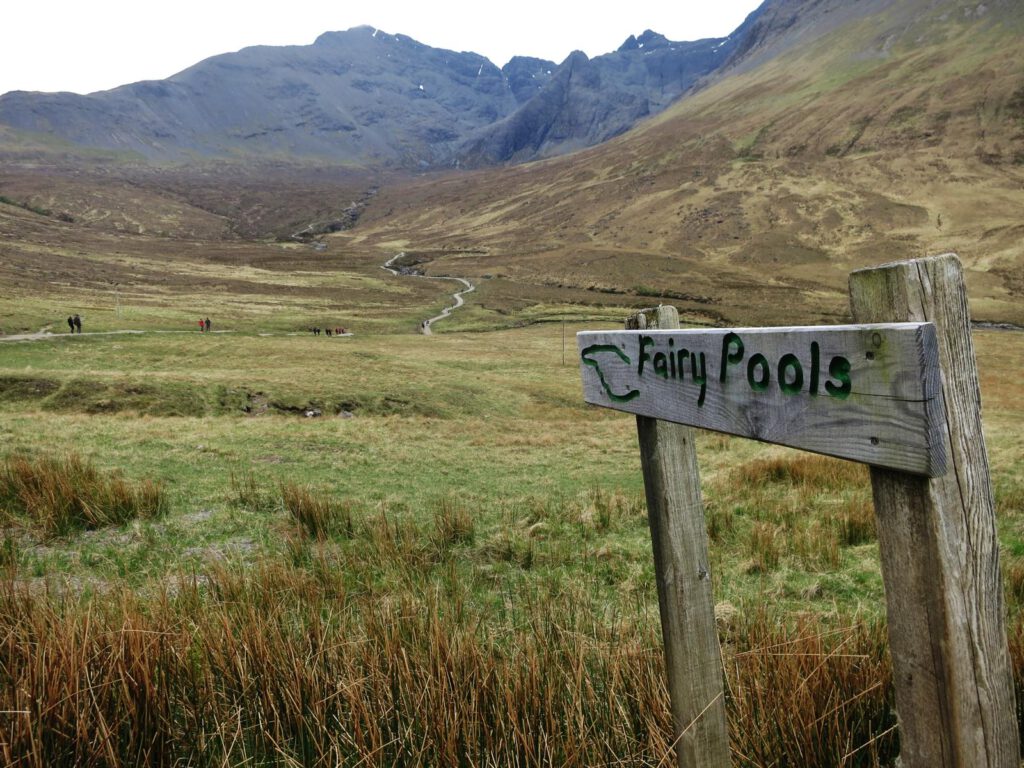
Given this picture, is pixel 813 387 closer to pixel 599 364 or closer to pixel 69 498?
pixel 599 364

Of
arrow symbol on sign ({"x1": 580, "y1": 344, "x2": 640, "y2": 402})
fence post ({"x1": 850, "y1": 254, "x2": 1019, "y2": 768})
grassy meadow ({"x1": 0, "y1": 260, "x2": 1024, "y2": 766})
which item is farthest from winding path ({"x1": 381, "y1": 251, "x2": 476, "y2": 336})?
fence post ({"x1": 850, "y1": 254, "x2": 1019, "y2": 768})

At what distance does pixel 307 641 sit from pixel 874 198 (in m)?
115

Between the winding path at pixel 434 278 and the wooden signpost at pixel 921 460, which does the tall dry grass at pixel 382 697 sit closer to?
the wooden signpost at pixel 921 460

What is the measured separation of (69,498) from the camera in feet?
20.9

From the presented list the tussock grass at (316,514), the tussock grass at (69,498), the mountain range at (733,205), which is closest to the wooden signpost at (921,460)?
the tussock grass at (316,514)

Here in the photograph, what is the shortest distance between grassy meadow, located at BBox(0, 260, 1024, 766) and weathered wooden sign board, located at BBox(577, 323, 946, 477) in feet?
3.72

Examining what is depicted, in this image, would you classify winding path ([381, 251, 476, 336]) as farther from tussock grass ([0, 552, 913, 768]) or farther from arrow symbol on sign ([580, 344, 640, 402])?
arrow symbol on sign ([580, 344, 640, 402])

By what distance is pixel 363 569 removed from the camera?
4480mm

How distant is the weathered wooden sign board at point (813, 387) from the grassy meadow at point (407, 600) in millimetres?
1135

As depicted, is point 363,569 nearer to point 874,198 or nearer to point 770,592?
point 770,592

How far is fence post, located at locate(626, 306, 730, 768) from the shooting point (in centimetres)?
200

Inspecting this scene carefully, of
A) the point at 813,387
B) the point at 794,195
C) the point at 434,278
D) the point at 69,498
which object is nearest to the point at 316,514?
the point at 69,498

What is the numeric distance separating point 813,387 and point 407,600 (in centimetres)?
234

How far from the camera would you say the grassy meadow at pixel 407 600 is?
7.20 feet
